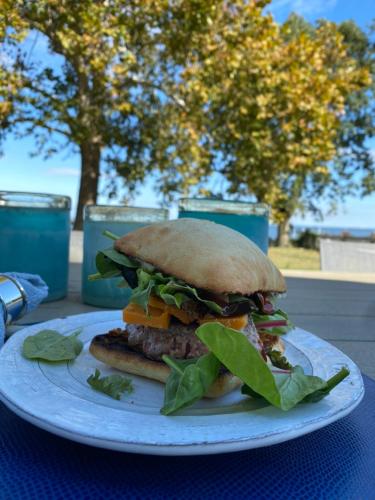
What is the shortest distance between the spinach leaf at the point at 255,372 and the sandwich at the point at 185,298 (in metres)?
0.15

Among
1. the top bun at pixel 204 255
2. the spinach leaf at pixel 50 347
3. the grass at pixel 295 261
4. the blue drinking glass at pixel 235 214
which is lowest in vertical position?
the grass at pixel 295 261

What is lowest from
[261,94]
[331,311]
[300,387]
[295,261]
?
[295,261]

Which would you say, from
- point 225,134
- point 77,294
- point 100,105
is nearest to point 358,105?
point 225,134

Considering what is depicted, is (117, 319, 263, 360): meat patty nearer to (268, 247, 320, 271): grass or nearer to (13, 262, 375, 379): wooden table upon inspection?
(13, 262, 375, 379): wooden table

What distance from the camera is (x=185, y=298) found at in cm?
117

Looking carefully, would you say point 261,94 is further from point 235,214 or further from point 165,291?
point 165,291

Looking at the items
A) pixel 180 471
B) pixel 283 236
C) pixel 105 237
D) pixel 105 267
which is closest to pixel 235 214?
pixel 105 237

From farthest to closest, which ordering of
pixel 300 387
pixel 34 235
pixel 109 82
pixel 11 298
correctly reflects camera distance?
pixel 109 82 < pixel 34 235 < pixel 11 298 < pixel 300 387

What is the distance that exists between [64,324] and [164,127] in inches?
276

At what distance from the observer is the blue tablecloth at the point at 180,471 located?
59cm

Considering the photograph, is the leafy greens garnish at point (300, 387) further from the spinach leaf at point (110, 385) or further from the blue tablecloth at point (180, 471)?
the spinach leaf at point (110, 385)

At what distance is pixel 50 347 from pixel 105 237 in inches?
33.1

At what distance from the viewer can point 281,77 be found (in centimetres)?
681

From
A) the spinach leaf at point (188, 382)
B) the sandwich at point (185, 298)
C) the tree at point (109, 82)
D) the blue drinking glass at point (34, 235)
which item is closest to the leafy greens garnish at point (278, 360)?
the sandwich at point (185, 298)
